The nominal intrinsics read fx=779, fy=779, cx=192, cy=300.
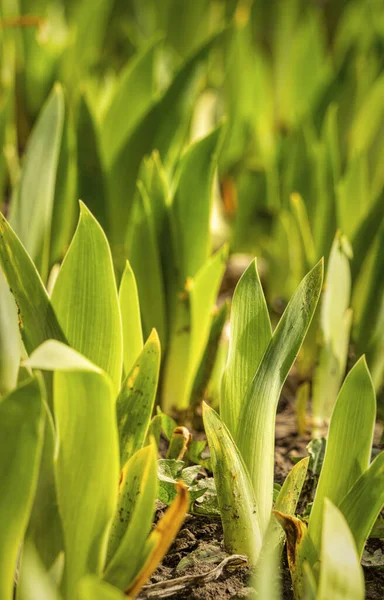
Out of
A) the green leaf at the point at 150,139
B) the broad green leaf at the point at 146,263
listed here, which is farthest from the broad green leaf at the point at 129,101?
the broad green leaf at the point at 146,263

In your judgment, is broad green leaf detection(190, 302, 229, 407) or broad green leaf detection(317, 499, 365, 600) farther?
broad green leaf detection(190, 302, 229, 407)

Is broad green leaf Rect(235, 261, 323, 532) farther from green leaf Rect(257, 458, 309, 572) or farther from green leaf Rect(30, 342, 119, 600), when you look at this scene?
green leaf Rect(30, 342, 119, 600)

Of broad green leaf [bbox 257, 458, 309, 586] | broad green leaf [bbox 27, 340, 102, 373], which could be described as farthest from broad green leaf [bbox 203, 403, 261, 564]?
broad green leaf [bbox 27, 340, 102, 373]

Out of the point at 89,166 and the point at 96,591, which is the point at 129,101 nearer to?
the point at 89,166

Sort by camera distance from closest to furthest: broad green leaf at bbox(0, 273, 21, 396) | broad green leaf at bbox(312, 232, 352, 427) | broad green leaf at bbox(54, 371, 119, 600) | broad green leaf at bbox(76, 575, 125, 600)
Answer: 1. broad green leaf at bbox(76, 575, 125, 600)
2. broad green leaf at bbox(54, 371, 119, 600)
3. broad green leaf at bbox(0, 273, 21, 396)
4. broad green leaf at bbox(312, 232, 352, 427)

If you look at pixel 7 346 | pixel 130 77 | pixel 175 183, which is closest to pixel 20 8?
pixel 130 77

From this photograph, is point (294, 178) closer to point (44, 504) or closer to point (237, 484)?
point (237, 484)
